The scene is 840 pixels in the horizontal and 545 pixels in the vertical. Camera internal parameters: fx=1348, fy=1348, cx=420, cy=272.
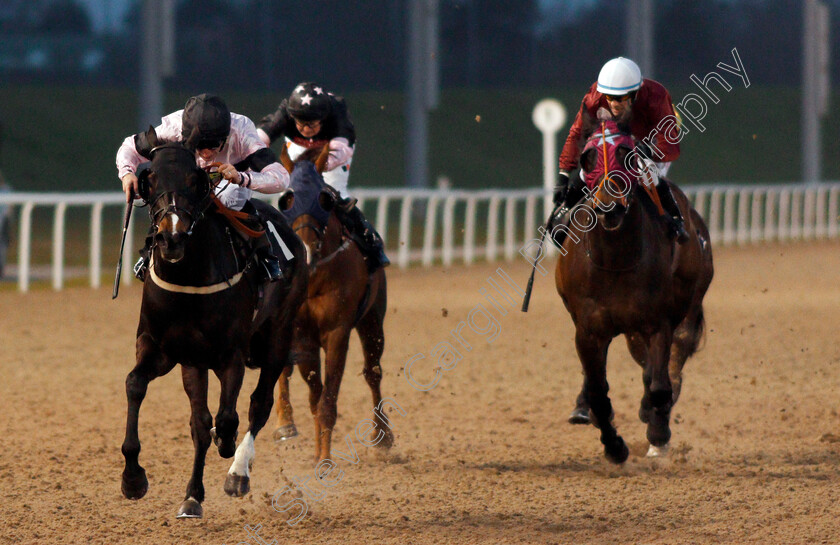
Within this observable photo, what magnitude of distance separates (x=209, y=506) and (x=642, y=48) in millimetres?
18798

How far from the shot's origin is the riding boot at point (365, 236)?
6.96 meters

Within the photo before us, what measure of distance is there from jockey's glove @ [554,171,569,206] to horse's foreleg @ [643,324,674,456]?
2.64 feet

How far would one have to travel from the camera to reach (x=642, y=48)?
76.1ft

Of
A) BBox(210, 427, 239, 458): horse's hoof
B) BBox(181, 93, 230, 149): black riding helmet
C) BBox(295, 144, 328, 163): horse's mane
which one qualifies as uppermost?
BBox(181, 93, 230, 149): black riding helmet

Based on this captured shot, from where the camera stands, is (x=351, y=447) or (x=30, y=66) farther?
(x=30, y=66)

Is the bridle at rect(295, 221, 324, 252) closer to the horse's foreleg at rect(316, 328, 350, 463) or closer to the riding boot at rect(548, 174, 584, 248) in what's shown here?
the horse's foreleg at rect(316, 328, 350, 463)

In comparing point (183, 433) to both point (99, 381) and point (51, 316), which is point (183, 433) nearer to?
point (99, 381)

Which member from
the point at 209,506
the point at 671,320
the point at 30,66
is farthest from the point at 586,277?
the point at 30,66

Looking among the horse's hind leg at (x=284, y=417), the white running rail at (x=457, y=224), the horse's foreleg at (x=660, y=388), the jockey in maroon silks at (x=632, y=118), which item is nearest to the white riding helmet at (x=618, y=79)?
the jockey in maroon silks at (x=632, y=118)

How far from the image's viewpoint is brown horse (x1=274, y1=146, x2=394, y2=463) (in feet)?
21.5

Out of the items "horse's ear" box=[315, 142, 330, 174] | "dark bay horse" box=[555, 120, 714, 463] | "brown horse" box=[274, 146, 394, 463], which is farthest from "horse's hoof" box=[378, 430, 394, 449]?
"horse's ear" box=[315, 142, 330, 174]

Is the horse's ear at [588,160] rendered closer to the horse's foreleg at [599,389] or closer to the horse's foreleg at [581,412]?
the horse's foreleg at [599,389]

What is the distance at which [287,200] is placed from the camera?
679 centimetres
